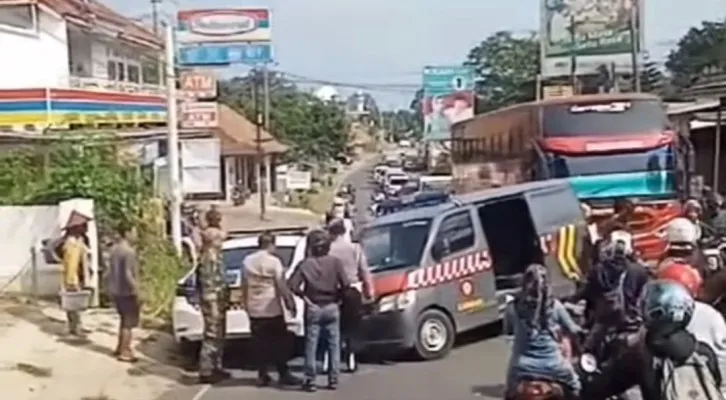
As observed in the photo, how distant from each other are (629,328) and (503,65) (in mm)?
85850

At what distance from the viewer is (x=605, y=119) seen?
76.0 feet

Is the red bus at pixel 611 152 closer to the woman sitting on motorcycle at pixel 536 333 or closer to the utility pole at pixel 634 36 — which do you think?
the woman sitting on motorcycle at pixel 536 333

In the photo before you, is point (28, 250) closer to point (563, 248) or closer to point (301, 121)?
point (563, 248)

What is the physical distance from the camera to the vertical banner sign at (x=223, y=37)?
99.4 ft

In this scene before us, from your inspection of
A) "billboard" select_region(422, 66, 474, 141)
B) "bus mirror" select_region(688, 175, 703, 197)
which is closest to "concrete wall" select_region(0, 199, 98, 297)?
"bus mirror" select_region(688, 175, 703, 197)

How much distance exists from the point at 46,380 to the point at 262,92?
191 ft

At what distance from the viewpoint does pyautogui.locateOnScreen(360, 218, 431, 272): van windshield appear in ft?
53.4

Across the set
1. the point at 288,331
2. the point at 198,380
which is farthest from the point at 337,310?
the point at 198,380

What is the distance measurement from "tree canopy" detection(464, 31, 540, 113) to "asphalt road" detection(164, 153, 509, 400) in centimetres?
7227

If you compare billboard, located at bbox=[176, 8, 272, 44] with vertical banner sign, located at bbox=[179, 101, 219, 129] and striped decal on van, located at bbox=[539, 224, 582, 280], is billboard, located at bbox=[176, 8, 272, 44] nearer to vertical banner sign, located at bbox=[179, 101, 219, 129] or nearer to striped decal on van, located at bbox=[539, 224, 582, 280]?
vertical banner sign, located at bbox=[179, 101, 219, 129]

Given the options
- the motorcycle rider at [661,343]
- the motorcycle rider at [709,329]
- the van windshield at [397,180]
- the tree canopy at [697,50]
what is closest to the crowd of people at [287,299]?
the motorcycle rider at [709,329]

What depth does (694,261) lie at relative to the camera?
769 centimetres

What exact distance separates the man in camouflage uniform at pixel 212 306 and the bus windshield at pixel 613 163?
9.43m

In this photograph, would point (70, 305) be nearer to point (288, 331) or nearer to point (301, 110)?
point (288, 331)
